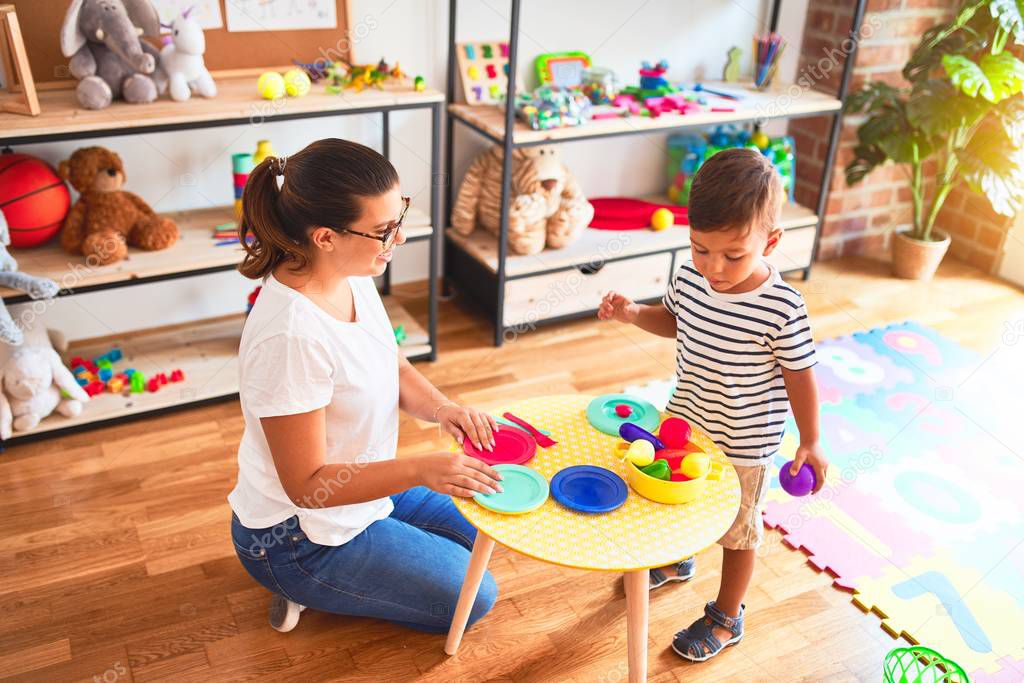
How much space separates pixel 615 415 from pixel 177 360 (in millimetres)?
1484

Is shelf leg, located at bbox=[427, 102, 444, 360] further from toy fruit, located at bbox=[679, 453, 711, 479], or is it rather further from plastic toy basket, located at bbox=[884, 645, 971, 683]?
plastic toy basket, located at bbox=[884, 645, 971, 683]

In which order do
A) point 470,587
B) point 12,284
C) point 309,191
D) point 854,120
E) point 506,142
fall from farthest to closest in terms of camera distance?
1. point 854,120
2. point 506,142
3. point 12,284
4. point 470,587
5. point 309,191

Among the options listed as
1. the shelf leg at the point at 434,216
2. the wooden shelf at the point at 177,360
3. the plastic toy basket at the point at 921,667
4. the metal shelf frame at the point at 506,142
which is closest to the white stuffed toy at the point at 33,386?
the wooden shelf at the point at 177,360

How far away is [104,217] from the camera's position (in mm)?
2268

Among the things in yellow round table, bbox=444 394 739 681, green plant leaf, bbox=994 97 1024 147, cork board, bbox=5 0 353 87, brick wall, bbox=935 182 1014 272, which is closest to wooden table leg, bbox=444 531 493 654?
yellow round table, bbox=444 394 739 681

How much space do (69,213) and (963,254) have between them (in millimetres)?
3130

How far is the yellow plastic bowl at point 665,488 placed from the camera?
140 cm

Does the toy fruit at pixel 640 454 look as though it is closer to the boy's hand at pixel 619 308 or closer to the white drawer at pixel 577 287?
the boy's hand at pixel 619 308

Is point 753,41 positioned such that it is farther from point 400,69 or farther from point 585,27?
point 400,69

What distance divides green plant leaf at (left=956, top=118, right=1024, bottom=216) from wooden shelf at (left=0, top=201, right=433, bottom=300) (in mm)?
2326

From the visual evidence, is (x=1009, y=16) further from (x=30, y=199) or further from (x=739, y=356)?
(x=30, y=199)

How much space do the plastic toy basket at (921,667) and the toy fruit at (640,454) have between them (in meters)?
0.58

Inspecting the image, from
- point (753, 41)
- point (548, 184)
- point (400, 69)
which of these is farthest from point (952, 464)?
point (400, 69)

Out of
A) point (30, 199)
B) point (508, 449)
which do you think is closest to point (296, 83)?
point (30, 199)
